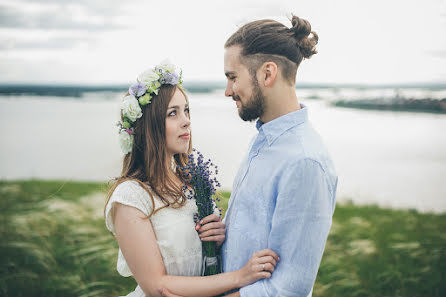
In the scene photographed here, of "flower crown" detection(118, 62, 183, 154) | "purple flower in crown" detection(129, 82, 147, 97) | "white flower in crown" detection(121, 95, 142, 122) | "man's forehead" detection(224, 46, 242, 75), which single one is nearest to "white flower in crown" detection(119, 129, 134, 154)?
"flower crown" detection(118, 62, 183, 154)

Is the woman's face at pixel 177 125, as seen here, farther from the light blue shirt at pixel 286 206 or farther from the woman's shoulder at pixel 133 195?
the light blue shirt at pixel 286 206

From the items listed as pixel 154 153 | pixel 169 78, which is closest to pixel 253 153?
pixel 154 153

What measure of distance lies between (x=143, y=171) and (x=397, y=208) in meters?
6.00

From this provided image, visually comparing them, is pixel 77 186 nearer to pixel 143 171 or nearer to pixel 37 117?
pixel 143 171

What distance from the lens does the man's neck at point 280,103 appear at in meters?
2.15

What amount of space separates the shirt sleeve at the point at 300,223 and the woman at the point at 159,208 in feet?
0.33

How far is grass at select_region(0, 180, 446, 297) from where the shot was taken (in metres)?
4.20

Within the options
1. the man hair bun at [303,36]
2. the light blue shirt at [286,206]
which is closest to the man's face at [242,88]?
the light blue shirt at [286,206]

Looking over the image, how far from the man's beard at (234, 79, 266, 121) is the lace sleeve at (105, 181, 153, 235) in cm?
87

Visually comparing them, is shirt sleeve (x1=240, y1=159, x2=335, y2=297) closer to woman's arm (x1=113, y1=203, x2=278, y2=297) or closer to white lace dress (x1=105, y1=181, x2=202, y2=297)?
woman's arm (x1=113, y1=203, x2=278, y2=297)

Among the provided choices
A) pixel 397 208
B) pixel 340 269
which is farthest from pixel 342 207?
pixel 340 269

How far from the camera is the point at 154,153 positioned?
2723 millimetres

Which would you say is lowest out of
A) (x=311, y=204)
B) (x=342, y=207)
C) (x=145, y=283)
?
(x=342, y=207)

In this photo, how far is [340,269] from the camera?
4469 mm
